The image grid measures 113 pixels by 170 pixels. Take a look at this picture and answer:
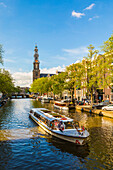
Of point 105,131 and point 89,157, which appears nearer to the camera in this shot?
point 89,157

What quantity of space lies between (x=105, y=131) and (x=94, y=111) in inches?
785

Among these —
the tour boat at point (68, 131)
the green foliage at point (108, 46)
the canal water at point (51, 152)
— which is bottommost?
the canal water at point (51, 152)

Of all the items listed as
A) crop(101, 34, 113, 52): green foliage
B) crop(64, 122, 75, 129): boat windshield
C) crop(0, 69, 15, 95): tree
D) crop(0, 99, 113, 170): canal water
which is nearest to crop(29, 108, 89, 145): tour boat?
crop(64, 122, 75, 129): boat windshield

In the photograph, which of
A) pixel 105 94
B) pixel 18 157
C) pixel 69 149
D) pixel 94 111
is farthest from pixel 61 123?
pixel 105 94

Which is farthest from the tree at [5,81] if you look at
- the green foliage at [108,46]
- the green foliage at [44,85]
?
the green foliage at [108,46]

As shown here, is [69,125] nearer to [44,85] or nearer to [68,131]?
[68,131]

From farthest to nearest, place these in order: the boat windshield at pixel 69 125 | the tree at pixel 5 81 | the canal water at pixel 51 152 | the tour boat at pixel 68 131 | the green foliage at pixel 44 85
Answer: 1. the green foliage at pixel 44 85
2. the tree at pixel 5 81
3. the boat windshield at pixel 69 125
4. the tour boat at pixel 68 131
5. the canal water at pixel 51 152

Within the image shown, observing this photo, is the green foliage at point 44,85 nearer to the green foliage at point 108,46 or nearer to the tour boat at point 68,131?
the green foliage at point 108,46

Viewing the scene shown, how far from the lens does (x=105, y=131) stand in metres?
25.7

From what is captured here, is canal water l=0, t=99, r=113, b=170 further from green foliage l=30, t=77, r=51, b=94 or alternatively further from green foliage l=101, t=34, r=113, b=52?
green foliage l=30, t=77, r=51, b=94

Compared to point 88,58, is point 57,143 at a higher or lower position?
lower

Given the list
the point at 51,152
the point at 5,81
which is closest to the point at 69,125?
the point at 51,152

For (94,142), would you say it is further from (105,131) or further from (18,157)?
(18,157)

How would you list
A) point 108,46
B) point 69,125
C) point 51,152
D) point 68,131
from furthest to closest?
point 108,46
point 69,125
point 68,131
point 51,152
